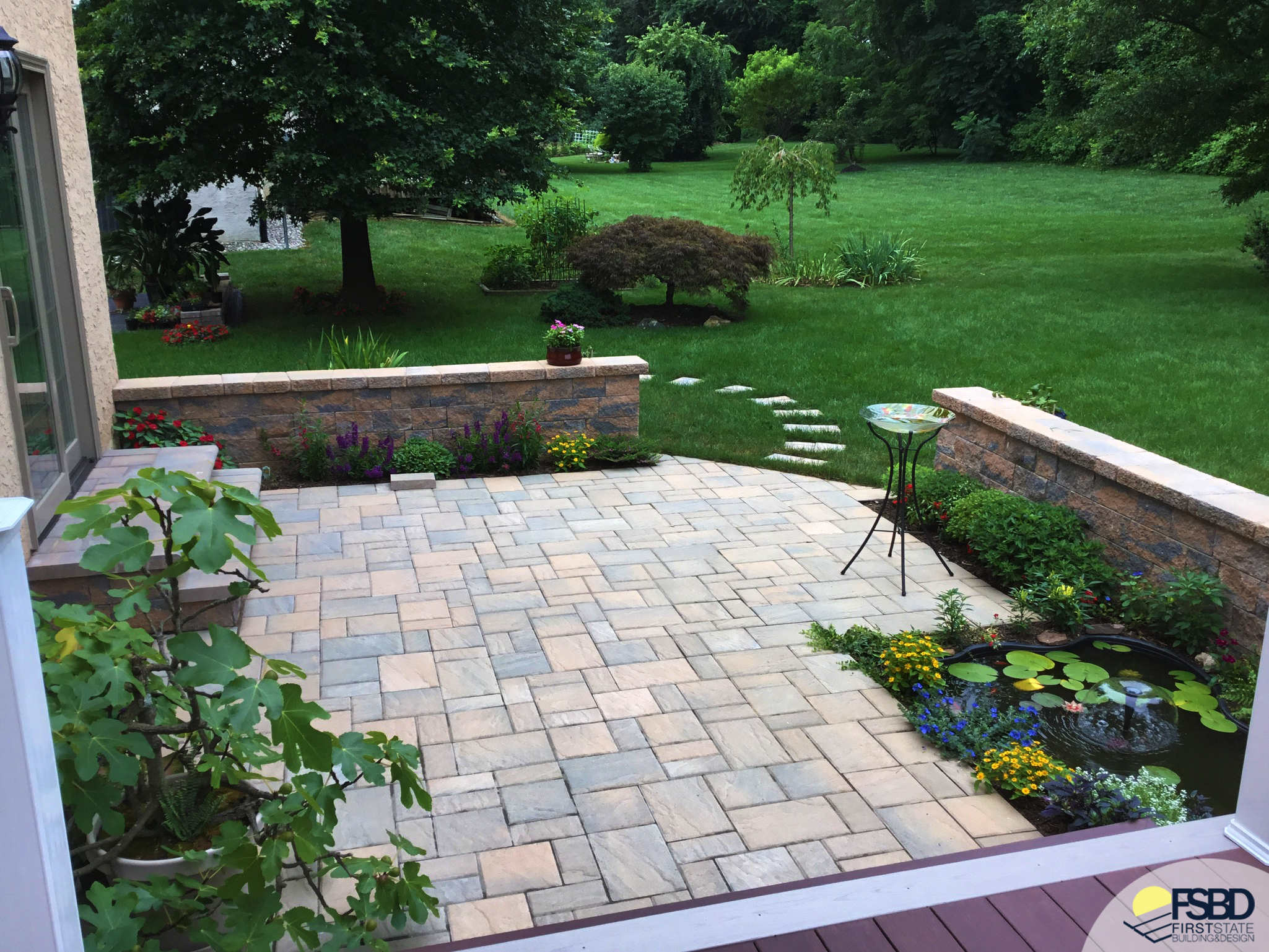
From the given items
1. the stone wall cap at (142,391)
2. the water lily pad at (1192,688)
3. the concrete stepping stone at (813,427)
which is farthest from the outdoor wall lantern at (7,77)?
the concrete stepping stone at (813,427)

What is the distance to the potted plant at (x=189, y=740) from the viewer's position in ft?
7.45

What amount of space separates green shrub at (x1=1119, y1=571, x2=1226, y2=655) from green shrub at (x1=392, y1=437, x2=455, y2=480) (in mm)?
4128

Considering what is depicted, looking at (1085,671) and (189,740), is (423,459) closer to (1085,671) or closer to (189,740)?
(189,740)

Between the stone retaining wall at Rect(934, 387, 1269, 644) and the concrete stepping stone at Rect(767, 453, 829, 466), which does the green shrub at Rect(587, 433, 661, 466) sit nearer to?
the concrete stepping stone at Rect(767, 453, 829, 466)

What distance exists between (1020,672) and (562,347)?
394cm

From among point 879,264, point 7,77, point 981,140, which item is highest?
Result: point 981,140

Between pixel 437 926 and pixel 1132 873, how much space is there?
6.09ft

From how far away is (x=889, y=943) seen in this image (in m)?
2.50

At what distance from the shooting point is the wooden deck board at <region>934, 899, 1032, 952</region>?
2.48 m

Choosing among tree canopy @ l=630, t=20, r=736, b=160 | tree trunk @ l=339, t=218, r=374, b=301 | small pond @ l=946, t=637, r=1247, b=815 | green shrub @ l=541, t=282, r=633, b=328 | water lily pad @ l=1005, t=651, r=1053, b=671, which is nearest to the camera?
small pond @ l=946, t=637, r=1247, b=815

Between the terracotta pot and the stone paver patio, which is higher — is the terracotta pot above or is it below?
above

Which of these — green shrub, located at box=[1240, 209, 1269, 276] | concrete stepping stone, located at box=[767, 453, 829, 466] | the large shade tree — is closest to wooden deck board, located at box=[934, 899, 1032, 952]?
concrete stepping stone, located at box=[767, 453, 829, 466]

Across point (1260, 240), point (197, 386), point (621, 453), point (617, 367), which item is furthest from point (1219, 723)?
point (1260, 240)

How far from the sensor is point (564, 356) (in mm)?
7215
